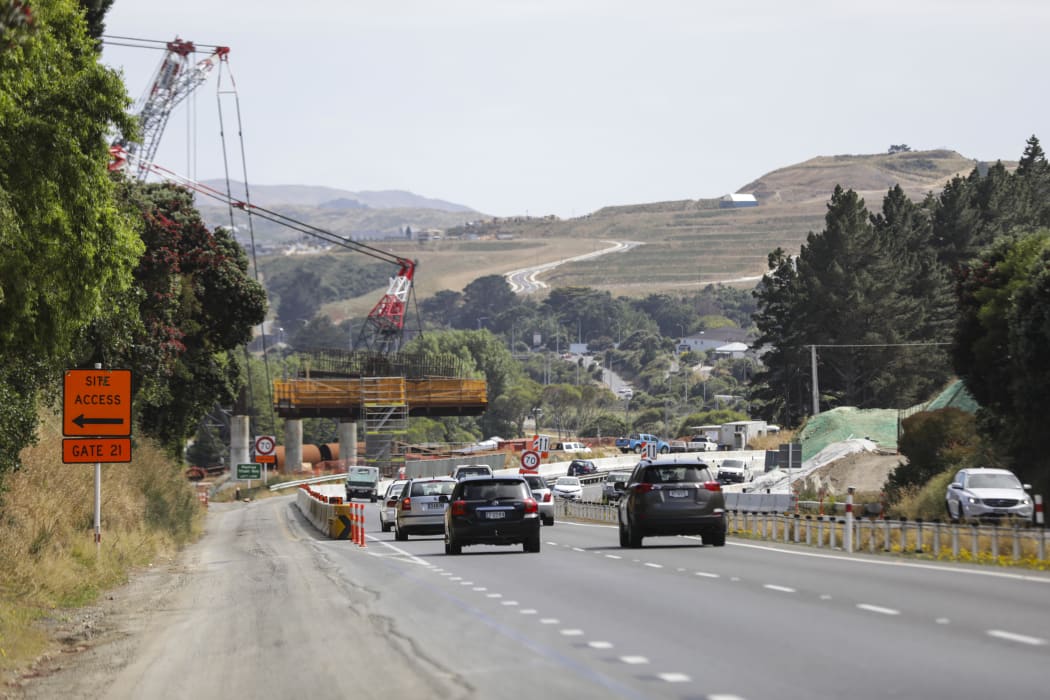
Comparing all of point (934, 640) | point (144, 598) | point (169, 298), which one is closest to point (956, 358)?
point (169, 298)

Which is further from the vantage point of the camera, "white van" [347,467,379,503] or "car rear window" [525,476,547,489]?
"white van" [347,467,379,503]

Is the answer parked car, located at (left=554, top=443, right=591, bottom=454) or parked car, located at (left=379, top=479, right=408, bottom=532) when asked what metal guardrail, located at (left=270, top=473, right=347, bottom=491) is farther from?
parked car, located at (left=379, top=479, right=408, bottom=532)

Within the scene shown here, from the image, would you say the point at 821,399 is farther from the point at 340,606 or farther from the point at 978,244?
the point at 340,606

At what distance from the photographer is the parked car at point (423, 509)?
135ft

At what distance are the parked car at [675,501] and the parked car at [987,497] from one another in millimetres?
13031

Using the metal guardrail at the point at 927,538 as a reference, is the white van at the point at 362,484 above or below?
below

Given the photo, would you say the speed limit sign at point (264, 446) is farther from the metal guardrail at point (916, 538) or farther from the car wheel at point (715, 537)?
the car wheel at point (715, 537)

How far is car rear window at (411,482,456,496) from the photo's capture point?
138ft

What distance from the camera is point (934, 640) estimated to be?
14.2 meters

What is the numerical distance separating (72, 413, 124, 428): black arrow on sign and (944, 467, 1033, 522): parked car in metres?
23.7

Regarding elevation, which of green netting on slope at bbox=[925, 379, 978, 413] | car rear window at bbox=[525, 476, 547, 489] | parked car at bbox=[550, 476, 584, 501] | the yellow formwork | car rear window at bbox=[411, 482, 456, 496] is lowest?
parked car at bbox=[550, 476, 584, 501]

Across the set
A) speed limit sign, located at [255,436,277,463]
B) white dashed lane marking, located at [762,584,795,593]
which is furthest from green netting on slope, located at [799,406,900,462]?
white dashed lane marking, located at [762,584,795,593]

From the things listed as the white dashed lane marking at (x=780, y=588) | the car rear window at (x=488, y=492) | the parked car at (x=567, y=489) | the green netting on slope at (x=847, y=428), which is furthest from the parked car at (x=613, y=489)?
the white dashed lane marking at (x=780, y=588)

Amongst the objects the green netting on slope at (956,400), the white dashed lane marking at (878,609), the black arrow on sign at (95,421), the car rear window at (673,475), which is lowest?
the white dashed lane marking at (878,609)
